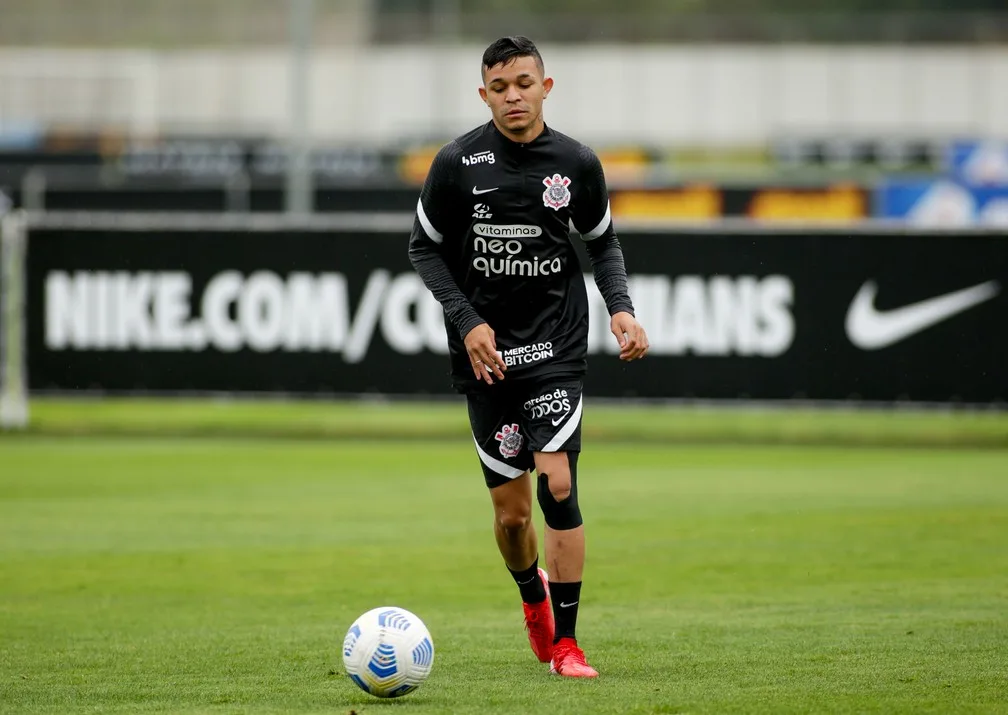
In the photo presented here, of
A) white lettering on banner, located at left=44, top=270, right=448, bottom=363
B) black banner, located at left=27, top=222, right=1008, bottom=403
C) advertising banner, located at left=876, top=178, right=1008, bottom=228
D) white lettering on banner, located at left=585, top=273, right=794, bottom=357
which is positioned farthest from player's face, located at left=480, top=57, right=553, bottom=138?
advertising banner, located at left=876, top=178, right=1008, bottom=228

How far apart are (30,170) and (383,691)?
43953 millimetres

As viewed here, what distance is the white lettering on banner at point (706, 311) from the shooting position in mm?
18531

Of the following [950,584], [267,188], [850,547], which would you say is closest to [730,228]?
[850,547]

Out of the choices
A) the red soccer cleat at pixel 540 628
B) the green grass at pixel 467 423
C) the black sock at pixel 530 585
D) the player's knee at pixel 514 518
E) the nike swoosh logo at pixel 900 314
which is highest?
the player's knee at pixel 514 518

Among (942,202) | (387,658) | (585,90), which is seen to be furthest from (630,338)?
(585,90)

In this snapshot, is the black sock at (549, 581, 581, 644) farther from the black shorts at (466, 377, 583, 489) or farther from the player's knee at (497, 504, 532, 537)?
the black shorts at (466, 377, 583, 489)

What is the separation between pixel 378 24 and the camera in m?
55.7

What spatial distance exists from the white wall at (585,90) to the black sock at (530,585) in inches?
1811

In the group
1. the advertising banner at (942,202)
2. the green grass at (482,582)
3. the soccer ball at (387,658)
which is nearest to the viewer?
the soccer ball at (387,658)

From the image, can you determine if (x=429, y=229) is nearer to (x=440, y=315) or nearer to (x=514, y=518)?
(x=514, y=518)

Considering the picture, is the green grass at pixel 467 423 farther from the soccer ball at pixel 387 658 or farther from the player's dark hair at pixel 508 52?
the soccer ball at pixel 387 658

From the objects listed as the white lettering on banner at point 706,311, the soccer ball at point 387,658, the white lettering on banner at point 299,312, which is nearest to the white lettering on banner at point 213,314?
the white lettering on banner at point 299,312

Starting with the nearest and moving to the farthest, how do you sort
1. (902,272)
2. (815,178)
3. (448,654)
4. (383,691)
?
1. (383,691)
2. (448,654)
3. (902,272)
4. (815,178)

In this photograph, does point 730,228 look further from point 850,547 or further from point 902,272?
point 850,547
